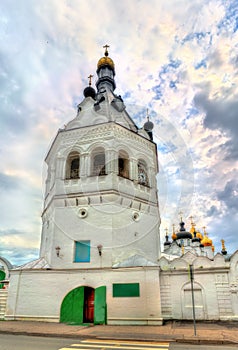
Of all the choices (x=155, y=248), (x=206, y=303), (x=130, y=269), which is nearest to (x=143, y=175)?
(x=155, y=248)

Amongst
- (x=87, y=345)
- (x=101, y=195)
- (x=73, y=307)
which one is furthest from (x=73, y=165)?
(x=87, y=345)

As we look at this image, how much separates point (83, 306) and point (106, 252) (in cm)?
351

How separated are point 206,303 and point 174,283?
2.18m

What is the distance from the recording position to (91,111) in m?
23.2

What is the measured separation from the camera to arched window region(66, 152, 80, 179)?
70.2ft

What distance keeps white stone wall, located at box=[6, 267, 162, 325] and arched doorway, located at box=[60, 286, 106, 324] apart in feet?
1.00

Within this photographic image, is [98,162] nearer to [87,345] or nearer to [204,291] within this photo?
[204,291]

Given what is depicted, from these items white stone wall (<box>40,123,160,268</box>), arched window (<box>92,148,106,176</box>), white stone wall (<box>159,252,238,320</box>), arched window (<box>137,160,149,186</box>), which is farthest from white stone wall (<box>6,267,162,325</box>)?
arched window (<box>137,160,149,186</box>)

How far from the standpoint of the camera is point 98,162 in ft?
70.2

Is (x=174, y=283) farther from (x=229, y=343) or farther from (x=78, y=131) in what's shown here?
(x=78, y=131)

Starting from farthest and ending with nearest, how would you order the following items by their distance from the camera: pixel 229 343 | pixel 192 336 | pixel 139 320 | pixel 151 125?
pixel 151 125 → pixel 139 320 → pixel 192 336 → pixel 229 343

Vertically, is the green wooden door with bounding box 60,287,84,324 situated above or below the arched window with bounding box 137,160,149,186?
below

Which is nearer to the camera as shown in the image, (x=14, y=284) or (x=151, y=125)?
(x=14, y=284)

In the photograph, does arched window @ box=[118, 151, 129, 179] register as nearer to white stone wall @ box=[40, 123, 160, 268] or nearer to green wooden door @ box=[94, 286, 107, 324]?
white stone wall @ box=[40, 123, 160, 268]
